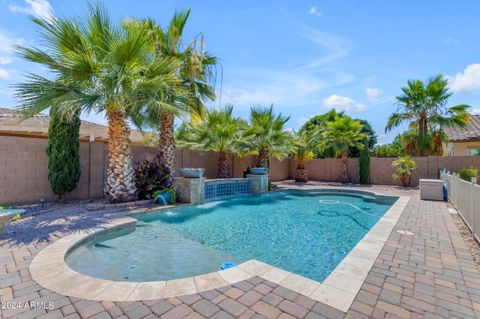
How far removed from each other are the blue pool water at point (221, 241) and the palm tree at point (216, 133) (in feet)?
13.8

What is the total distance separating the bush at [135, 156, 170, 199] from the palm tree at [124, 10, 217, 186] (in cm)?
28

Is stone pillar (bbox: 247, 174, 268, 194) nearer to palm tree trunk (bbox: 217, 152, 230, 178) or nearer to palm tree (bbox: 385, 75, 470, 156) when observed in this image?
palm tree trunk (bbox: 217, 152, 230, 178)

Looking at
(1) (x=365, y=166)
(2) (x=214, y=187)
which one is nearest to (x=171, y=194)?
(2) (x=214, y=187)

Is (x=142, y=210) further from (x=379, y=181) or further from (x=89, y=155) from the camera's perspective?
(x=379, y=181)

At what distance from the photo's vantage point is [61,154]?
26.9 ft

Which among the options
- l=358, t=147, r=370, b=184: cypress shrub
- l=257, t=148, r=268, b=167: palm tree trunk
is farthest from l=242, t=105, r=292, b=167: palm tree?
l=358, t=147, r=370, b=184: cypress shrub

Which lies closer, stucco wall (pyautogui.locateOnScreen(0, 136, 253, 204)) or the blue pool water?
the blue pool water

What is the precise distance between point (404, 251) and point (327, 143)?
14772mm

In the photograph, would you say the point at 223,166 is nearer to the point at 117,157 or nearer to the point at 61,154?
the point at 117,157

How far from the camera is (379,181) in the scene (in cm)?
1720

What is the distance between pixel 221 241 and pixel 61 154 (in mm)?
6825

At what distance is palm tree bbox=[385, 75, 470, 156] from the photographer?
14905mm

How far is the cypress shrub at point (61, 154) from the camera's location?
818cm

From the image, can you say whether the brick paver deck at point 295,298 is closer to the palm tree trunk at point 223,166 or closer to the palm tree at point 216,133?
the palm tree at point 216,133
